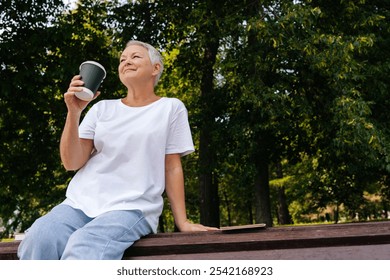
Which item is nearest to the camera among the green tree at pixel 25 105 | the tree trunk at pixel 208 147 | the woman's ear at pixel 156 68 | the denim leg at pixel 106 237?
the denim leg at pixel 106 237

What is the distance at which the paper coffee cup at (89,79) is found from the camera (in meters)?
2.22

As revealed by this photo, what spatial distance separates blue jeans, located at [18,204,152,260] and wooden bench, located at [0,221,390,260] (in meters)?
0.08

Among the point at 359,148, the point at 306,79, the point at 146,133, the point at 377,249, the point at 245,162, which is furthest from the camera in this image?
the point at 245,162

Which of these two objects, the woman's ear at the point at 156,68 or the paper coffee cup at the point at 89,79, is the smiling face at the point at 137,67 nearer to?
the woman's ear at the point at 156,68

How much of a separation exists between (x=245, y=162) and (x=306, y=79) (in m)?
2.38

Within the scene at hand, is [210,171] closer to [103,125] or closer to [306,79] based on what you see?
[306,79]

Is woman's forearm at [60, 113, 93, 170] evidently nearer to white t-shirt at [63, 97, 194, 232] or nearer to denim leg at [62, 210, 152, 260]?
white t-shirt at [63, 97, 194, 232]

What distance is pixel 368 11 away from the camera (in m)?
9.99

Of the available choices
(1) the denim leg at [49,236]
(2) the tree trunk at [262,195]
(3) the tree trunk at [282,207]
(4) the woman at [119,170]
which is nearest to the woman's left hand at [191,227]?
(4) the woman at [119,170]

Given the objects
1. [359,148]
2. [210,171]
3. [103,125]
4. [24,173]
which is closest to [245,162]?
[210,171]

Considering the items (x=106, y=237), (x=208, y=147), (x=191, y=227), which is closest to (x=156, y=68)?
(x=191, y=227)

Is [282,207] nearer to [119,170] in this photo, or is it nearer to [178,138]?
[178,138]

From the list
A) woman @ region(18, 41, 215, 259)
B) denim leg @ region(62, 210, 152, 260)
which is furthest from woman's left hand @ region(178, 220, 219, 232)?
denim leg @ region(62, 210, 152, 260)

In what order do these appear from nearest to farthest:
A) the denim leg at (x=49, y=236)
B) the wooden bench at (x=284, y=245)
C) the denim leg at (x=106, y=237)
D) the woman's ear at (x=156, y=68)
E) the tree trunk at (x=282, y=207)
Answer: the wooden bench at (x=284, y=245)
the denim leg at (x=106, y=237)
the denim leg at (x=49, y=236)
the woman's ear at (x=156, y=68)
the tree trunk at (x=282, y=207)
